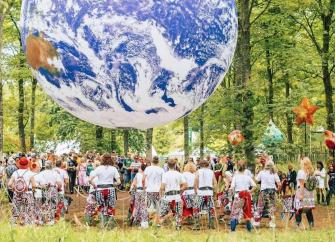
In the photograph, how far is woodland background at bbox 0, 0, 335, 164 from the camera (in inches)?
739

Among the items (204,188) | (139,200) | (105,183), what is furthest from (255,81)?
(105,183)

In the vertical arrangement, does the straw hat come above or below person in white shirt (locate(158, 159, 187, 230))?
above

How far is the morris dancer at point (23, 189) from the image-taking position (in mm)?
13312

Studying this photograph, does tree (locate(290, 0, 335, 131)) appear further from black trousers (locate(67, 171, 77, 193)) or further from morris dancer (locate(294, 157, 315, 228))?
black trousers (locate(67, 171, 77, 193))

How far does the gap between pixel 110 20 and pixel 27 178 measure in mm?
8311

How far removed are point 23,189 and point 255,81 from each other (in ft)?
27.9

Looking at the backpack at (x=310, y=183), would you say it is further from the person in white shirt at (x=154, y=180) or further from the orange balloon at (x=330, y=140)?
the person in white shirt at (x=154, y=180)

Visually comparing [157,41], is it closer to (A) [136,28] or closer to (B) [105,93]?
(A) [136,28]

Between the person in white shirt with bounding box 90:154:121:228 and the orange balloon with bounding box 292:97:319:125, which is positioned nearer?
the person in white shirt with bounding box 90:154:121:228

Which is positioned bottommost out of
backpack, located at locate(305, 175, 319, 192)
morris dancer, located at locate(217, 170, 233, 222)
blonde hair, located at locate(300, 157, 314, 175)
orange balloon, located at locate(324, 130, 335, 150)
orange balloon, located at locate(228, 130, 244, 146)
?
morris dancer, located at locate(217, 170, 233, 222)

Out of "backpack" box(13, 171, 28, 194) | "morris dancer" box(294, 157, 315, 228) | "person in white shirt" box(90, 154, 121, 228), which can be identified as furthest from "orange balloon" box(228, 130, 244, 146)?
"backpack" box(13, 171, 28, 194)

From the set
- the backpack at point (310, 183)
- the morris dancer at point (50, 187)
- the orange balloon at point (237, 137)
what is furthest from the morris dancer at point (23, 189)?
the orange balloon at point (237, 137)

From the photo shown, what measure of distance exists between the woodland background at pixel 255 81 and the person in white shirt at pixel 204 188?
13.3 ft

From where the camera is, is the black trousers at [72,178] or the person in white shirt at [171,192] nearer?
the person in white shirt at [171,192]
